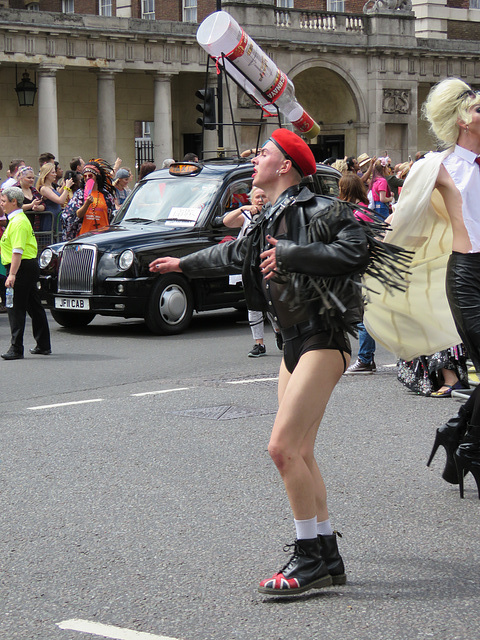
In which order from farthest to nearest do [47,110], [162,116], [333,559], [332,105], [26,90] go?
1. [332,105]
2. [162,116]
3. [47,110]
4. [26,90]
5. [333,559]

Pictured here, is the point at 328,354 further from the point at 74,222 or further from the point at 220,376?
the point at 74,222

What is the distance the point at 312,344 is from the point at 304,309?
5.7 inches

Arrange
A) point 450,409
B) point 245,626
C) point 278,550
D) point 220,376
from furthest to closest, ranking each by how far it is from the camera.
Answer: point 220,376, point 450,409, point 278,550, point 245,626

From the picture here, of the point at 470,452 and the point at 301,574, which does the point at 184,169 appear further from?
the point at 301,574

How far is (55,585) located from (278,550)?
3.38ft

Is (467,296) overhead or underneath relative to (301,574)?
overhead

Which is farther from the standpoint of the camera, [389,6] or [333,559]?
[389,6]

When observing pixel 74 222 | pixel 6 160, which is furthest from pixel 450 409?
pixel 6 160

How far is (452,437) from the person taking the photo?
5926 mm

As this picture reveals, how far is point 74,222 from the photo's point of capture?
1616 cm

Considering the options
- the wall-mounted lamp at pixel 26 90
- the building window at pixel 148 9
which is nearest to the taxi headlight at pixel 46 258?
the wall-mounted lamp at pixel 26 90

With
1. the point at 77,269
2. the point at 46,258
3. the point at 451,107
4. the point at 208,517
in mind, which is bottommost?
the point at 208,517

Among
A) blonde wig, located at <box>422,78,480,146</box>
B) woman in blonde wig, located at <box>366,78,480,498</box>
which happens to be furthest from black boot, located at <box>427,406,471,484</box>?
blonde wig, located at <box>422,78,480,146</box>

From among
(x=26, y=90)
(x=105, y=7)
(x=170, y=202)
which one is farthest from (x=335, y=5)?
(x=170, y=202)
